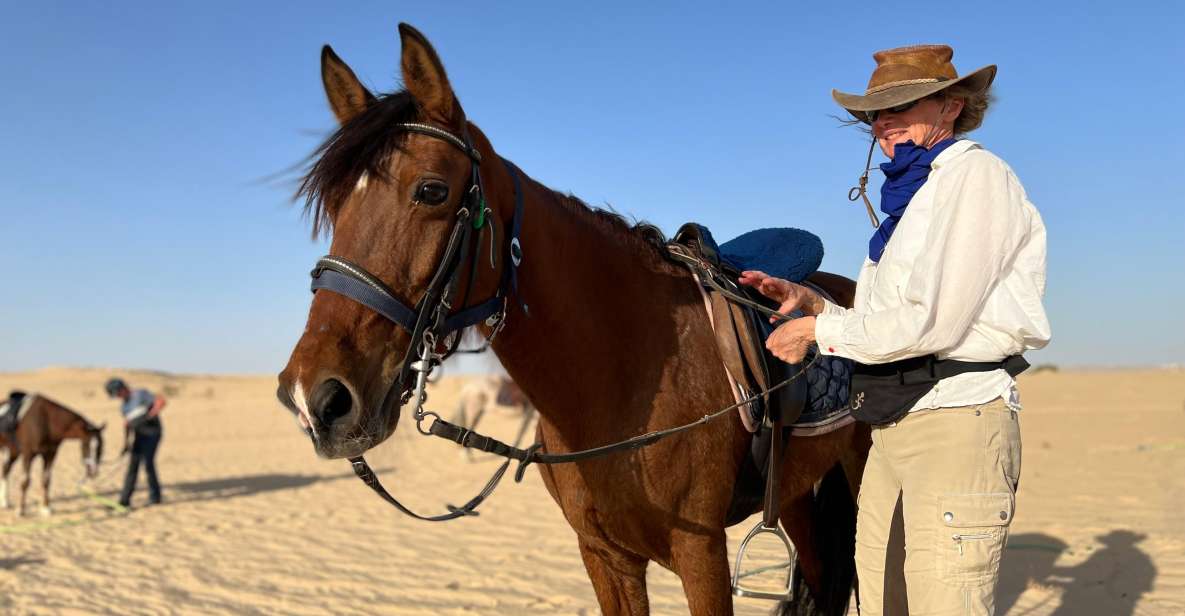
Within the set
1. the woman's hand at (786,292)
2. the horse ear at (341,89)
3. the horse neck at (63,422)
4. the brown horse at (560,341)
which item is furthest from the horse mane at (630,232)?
the horse neck at (63,422)

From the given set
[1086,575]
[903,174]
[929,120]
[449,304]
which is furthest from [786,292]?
[1086,575]

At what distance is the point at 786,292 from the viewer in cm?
240

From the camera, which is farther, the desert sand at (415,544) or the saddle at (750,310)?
the desert sand at (415,544)

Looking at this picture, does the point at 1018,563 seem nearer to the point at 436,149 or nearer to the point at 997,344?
the point at 997,344

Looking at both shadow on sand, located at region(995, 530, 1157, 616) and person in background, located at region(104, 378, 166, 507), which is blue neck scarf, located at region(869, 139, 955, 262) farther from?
person in background, located at region(104, 378, 166, 507)

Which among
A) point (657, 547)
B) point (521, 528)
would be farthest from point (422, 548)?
point (657, 547)

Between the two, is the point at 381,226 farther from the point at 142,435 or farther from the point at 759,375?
the point at 142,435

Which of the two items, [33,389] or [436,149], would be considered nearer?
[436,149]

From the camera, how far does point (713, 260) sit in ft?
9.23

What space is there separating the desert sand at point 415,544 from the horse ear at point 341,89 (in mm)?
1140

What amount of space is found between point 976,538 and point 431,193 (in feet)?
5.40

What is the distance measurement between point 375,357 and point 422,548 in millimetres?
7200

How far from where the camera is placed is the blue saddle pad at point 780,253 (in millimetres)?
2992

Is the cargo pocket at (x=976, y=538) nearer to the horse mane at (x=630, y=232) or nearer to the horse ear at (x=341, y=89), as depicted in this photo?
the horse mane at (x=630, y=232)
